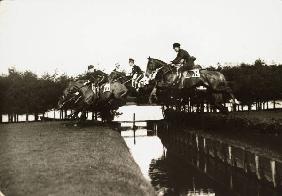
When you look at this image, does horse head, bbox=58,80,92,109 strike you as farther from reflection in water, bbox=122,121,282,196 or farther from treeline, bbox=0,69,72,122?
treeline, bbox=0,69,72,122

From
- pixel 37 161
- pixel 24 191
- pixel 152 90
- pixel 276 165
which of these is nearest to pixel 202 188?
pixel 276 165

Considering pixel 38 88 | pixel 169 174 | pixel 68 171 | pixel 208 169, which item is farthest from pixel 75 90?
pixel 38 88

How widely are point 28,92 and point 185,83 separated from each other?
20.0 m

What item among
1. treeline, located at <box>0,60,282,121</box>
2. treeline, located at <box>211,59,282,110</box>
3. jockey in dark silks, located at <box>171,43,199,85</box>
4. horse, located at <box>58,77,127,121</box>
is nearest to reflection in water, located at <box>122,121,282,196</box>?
jockey in dark silks, located at <box>171,43,199,85</box>

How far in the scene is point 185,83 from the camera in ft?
66.2

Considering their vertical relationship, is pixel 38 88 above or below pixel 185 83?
above

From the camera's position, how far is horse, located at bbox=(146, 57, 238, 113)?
20219mm

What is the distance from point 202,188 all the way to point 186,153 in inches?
247

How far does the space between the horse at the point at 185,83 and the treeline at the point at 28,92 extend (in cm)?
1716

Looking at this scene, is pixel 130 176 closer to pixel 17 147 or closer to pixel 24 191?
pixel 24 191

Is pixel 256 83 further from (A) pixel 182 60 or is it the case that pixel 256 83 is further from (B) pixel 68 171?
(B) pixel 68 171

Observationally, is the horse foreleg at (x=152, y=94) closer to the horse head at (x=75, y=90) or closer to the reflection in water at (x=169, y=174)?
the reflection in water at (x=169, y=174)

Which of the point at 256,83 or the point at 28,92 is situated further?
the point at 256,83

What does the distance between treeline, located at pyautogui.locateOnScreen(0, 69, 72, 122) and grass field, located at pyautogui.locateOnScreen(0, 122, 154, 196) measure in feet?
73.0
